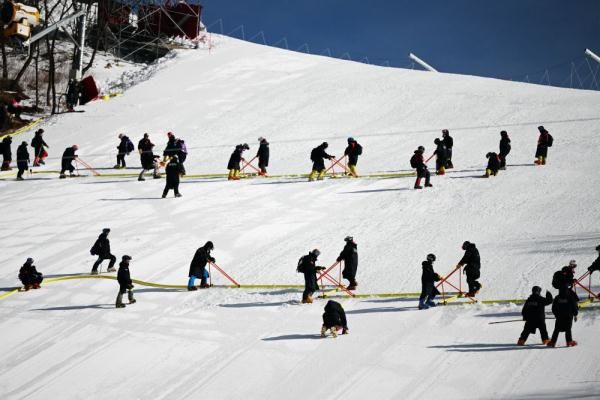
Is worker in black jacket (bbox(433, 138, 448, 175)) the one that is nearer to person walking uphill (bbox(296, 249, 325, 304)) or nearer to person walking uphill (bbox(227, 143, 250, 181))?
person walking uphill (bbox(227, 143, 250, 181))

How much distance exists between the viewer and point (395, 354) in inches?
485

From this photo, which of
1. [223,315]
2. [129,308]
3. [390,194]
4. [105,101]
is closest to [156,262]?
[129,308]

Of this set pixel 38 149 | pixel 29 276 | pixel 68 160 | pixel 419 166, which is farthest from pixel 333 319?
pixel 38 149

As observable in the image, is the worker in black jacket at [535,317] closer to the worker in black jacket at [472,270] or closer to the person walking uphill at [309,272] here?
the worker in black jacket at [472,270]

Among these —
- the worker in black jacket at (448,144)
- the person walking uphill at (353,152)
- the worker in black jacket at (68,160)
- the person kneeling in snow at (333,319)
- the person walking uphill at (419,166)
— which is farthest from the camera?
the worker in black jacket at (68,160)

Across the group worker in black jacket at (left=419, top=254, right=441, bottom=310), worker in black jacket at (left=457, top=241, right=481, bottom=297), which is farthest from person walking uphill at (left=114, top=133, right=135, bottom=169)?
worker in black jacket at (left=457, top=241, right=481, bottom=297)

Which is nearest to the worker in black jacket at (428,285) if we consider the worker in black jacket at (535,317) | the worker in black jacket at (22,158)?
the worker in black jacket at (535,317)

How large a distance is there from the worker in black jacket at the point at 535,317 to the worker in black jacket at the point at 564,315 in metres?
0.16

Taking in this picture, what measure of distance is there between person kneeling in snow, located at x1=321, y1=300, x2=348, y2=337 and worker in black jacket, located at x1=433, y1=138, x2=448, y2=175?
34.7 feet

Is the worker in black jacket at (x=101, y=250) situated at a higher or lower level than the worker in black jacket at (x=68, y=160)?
lower

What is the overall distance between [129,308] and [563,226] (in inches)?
410

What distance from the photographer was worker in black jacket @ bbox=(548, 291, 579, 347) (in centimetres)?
1198

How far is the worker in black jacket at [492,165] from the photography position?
2214 centimetres

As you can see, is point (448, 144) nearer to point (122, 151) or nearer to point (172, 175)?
point (172, 175)
